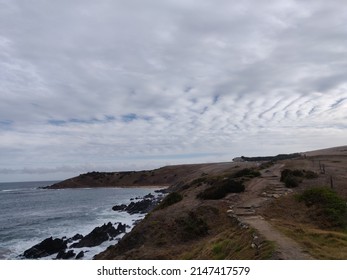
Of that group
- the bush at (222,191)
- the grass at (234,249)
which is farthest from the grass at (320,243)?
the bush at (222,191)

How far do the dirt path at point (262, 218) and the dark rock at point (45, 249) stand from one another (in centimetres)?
1593

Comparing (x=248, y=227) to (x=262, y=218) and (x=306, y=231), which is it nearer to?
(x=306, y=231)

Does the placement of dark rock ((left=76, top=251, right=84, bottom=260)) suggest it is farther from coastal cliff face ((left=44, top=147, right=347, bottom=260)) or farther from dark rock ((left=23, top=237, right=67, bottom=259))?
dark rock ((left=23, top=237, right=67, bottom=259))

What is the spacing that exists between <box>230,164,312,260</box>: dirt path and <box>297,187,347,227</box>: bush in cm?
281

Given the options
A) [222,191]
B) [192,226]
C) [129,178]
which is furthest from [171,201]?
[129,178]

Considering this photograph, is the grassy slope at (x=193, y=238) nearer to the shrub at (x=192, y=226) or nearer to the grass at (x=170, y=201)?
the shrub at (x=192, y=226)

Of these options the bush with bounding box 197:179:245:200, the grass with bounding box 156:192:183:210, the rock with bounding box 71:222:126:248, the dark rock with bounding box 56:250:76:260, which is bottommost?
the dark rock with bounding box 56:250:76:260

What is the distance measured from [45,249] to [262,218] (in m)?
19.6

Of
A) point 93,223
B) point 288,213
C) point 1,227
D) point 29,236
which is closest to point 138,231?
point 288,213

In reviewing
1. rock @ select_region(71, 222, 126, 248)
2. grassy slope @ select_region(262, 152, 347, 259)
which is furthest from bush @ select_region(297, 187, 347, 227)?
rock @ select_region(71, 222, 126, 248)

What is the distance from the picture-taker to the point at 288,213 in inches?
742

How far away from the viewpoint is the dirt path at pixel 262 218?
32.3ft

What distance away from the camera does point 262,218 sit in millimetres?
16906

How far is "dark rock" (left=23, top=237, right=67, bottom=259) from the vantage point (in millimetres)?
26203
